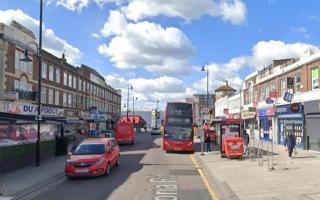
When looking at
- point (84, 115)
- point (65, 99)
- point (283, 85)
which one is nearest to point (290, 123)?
point (283, 85)

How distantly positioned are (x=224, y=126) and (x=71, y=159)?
535 inches

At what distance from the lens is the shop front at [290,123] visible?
33787 mm

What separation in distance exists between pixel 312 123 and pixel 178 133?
974 centimetres

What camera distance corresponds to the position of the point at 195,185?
16.0m

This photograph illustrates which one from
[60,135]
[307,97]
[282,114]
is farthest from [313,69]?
[60,135]

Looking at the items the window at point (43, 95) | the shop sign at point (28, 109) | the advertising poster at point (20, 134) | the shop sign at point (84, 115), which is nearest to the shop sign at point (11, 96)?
the shop sign at point (28, 109)

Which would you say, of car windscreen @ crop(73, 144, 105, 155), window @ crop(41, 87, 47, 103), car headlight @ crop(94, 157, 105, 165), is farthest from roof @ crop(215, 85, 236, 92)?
car headlight @ crop(94, 157, 105, 165)

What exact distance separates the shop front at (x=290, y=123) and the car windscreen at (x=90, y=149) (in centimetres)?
1677

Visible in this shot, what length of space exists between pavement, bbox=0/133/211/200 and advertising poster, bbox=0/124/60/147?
149cm

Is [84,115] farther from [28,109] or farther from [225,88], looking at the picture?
[225,88]

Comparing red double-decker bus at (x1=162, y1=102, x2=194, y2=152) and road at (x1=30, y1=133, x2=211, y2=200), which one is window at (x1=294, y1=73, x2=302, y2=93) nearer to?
red double-decker bus at (x1=162, y1=102, x2=194, y2=152)

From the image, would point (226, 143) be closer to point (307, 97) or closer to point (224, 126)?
point (224, 126)

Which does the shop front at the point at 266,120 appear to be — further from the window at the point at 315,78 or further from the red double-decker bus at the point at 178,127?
the red double-decker bus at the point at 178,127

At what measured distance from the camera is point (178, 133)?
110 ft
